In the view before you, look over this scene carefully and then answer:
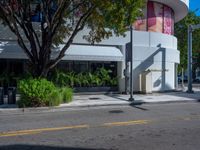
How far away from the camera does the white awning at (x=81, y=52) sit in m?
20.5

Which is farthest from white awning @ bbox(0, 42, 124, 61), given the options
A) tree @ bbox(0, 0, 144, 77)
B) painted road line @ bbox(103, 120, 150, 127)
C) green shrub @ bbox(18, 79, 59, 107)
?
painted road line @ bbox(103, 120, 150, 127)

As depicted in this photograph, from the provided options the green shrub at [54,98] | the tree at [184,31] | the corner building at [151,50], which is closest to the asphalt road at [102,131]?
the green shrub at [54,98]

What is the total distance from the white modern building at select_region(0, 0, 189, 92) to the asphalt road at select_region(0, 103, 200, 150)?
7384 mm

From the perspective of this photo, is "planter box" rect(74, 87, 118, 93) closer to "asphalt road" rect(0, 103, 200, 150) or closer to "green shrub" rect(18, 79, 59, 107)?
"green shrub" rect(18, 79, 59, 107)

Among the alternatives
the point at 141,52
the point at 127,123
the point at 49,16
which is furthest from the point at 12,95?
the point at 141,52

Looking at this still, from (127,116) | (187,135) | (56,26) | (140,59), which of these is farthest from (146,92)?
(187,135)

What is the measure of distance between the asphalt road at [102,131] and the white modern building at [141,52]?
24.2 ft

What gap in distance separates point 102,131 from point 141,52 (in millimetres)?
15079

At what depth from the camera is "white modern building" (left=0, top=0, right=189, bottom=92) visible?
71.5 feet

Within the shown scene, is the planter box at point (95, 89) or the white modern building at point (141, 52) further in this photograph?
the planter box at point (95, 89)

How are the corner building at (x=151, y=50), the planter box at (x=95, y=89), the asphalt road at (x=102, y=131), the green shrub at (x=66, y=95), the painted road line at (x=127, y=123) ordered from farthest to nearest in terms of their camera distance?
the corner building at (x=151, y=50) → the planter box at (x=95, y=89) → the green shrub at (x=66, y=95) → the painted road line at (x=127, y=123) → the asphalt road at (x=102, y=131)

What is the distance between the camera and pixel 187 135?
31.1 feet

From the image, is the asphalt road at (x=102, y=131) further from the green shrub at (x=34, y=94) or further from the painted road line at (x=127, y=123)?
the green shrub at (x=34, y=94)

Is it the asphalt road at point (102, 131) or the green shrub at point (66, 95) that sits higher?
the green shrub at point (66, 95)
